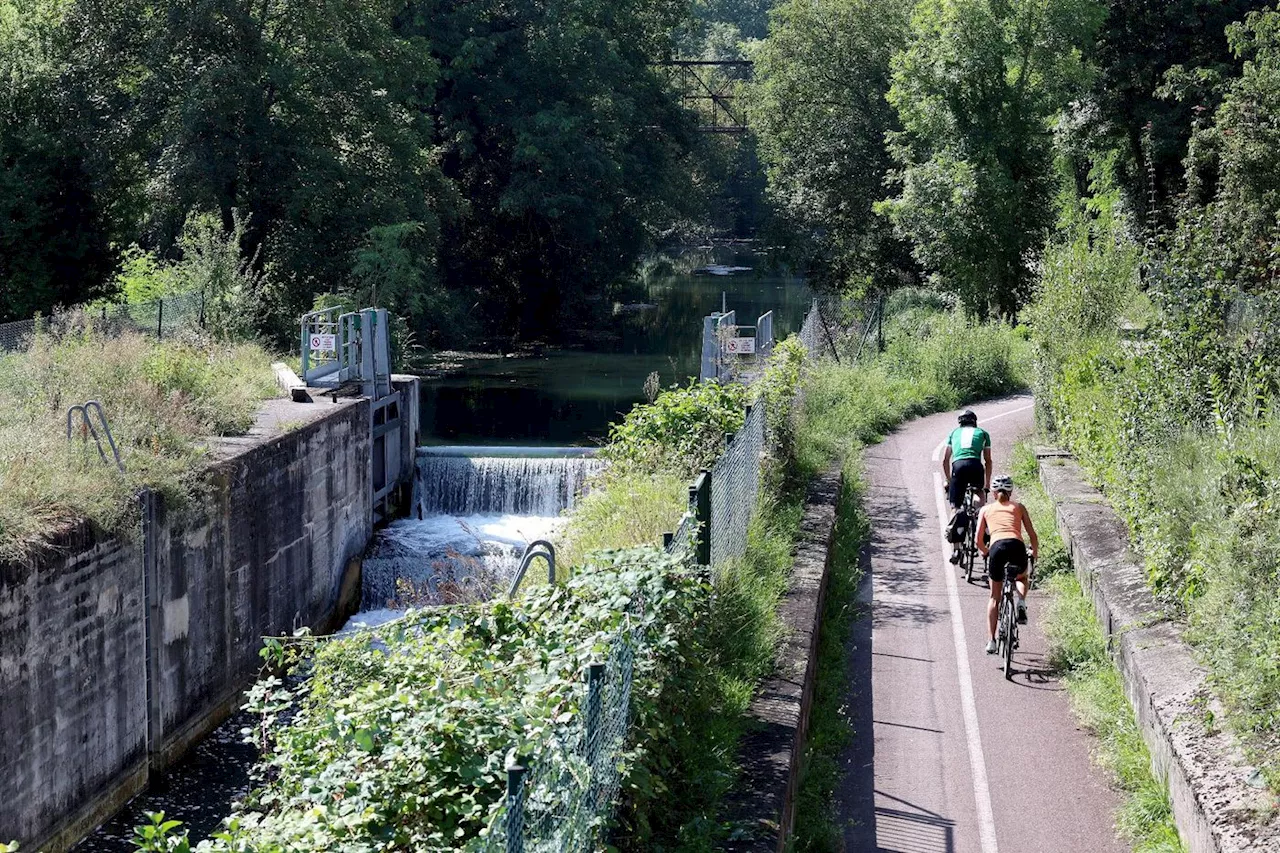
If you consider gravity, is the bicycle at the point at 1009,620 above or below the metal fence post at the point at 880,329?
below

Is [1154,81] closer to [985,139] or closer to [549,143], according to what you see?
[985,139]

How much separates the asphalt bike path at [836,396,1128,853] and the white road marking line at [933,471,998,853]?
1cm

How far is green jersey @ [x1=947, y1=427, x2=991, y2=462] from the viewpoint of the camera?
15188 mm

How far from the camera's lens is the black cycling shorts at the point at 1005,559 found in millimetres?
11703

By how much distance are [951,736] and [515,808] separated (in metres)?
6.37

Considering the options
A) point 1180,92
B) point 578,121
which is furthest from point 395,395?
point 578,121

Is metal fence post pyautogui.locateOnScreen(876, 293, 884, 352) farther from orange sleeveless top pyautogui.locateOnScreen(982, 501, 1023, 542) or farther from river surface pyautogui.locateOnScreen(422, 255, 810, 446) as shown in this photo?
orange sleeveless top pyautogui.locateOnScreen(982, 501, 1023, 542)

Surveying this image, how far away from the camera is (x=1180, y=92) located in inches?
1169

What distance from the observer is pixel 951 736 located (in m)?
10.2

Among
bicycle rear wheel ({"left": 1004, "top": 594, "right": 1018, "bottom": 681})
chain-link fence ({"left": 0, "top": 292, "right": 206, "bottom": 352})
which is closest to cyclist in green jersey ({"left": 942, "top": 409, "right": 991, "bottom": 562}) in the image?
bicycle rear wheel ({"left": 1004, "top": 594, "right": 1018, "bottom": 681})

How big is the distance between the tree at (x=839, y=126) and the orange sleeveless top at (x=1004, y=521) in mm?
32203

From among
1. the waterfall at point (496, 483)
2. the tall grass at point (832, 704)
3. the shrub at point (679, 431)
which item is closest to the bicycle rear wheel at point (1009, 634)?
the tall grass at point (832, 704)

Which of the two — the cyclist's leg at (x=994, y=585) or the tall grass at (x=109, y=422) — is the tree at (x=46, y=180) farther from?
the cyclist's leg at (x=994, y=585)

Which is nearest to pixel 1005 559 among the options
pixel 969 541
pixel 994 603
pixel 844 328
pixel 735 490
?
pixel 994 603
